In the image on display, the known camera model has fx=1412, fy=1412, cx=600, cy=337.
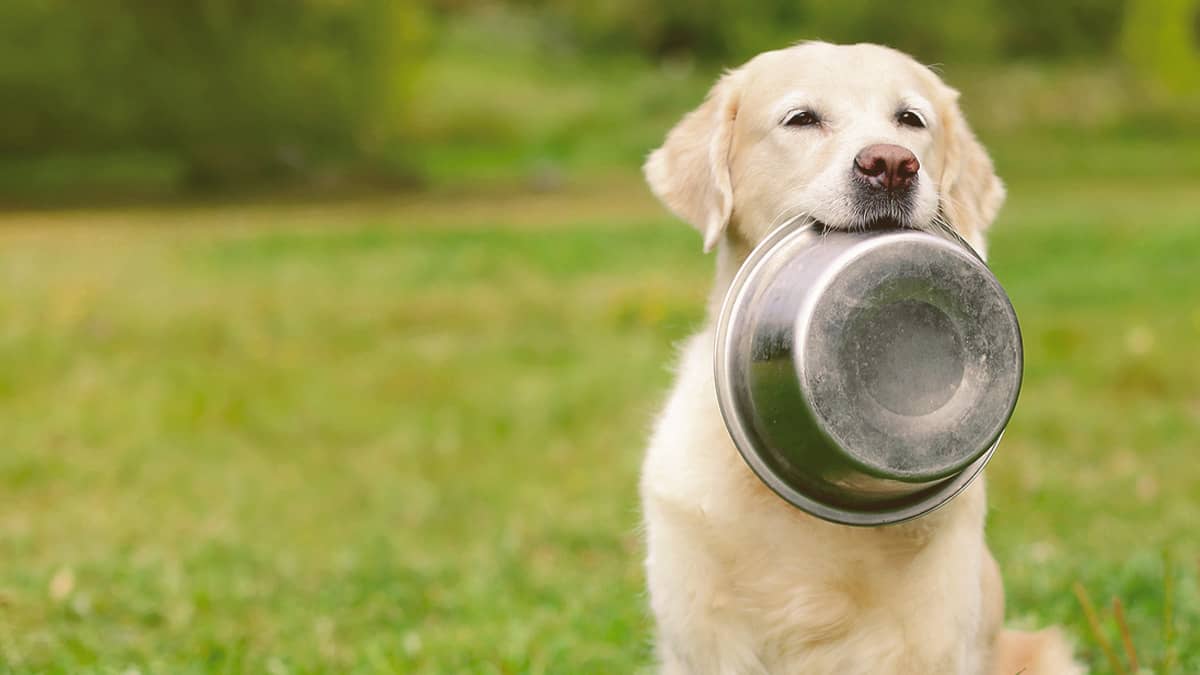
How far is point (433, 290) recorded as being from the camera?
14.0m

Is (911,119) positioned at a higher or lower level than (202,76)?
higher

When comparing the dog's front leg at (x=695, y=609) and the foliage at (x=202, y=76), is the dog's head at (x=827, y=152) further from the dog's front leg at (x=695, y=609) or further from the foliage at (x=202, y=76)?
the foliage at (x=202, y=76)

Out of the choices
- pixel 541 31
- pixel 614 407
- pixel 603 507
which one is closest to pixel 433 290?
pixel 614 407

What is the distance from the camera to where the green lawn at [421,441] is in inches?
218

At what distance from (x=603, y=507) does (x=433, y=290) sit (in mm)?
6205

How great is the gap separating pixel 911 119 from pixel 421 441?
21.5 ft

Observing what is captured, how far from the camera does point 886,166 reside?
312 centimetres

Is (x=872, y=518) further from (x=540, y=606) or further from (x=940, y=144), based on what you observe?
(x=540, y=606)

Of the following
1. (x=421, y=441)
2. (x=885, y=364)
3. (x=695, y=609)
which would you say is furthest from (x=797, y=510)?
(x=421, y=441)

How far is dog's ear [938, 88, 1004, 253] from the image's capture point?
12.2 ft

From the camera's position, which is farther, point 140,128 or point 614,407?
point 140,128

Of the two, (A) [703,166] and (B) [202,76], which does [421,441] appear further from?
(B) [202,76]

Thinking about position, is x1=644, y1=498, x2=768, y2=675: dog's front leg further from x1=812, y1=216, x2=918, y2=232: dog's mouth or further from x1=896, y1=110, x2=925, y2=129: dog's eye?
x1=896, y1=110, x2=925, y2=129: dog's eye

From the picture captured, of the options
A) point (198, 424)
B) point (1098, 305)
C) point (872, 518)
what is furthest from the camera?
point (1098, 305)
